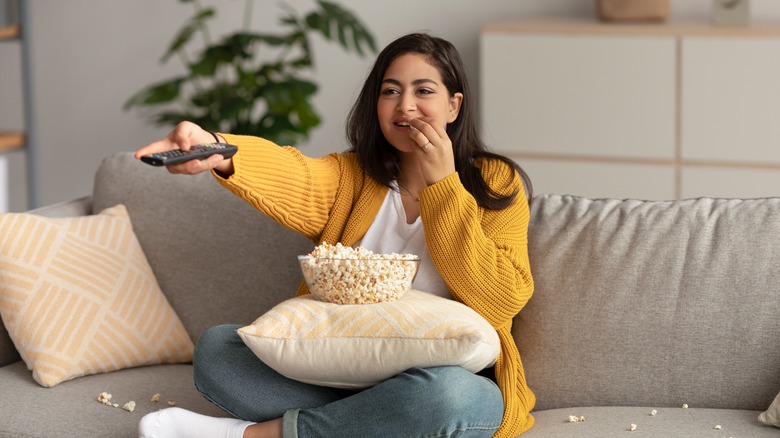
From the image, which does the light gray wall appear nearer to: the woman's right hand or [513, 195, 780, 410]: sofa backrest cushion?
[513, 195, 780, 410]: sofa backrest cushion

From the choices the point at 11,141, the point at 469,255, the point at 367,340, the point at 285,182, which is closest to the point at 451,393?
the point at 367,340

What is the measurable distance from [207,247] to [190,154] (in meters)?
0.67

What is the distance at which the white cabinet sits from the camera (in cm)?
374

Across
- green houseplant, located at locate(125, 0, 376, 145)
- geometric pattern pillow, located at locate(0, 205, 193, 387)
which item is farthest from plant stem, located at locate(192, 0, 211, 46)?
geometric pattern pillow, located at locate(0, 205, 193, 387)

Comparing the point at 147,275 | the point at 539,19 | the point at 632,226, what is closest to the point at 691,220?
the point at 632,226

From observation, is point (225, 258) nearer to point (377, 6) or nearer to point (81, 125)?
point (377, 6)

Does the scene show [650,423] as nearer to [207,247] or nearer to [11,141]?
[207,247]

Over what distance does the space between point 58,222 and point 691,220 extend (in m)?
1.35

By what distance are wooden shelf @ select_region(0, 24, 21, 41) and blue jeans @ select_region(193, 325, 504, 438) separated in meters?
2.40

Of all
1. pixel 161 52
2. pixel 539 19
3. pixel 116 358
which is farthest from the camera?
pixel 161 52

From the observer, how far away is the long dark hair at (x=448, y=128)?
218 centimetres

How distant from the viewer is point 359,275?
1911 mm

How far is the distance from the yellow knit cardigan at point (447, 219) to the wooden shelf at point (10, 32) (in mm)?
2255

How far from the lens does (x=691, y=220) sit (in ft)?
7.36
